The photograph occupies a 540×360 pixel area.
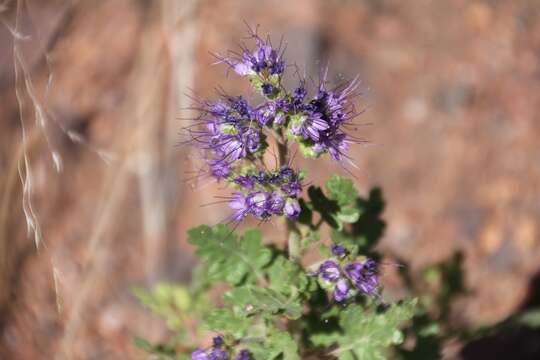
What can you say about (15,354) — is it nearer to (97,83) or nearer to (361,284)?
(97,83)

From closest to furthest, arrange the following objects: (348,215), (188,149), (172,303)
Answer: (348,215), (172,303), (188,149)

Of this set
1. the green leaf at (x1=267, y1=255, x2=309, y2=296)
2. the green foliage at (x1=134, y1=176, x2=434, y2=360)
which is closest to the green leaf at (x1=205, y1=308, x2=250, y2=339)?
the green foliage at (x1=134, y1=176, x2=434, y2=360)

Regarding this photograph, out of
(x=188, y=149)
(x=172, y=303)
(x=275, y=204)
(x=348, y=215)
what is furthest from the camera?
(x=188, y=149)

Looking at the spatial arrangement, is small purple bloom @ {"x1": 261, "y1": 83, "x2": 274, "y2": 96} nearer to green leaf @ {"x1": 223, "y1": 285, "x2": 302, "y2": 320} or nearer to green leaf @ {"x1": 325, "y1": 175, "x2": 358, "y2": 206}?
green leaf @ {"x1": 325, "y1": 175, "x2": 358, "y2": 206}

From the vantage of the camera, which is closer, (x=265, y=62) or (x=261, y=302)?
(x=261, y=302)

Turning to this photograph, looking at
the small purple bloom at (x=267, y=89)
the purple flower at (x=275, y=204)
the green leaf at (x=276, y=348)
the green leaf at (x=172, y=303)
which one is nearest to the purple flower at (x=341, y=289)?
the green leaf at (x=276, y=348)

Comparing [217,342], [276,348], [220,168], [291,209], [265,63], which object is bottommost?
[276,348]

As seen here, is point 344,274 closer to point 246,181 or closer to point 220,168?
point 246,181

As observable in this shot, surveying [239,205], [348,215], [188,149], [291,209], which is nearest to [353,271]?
[348,215]
